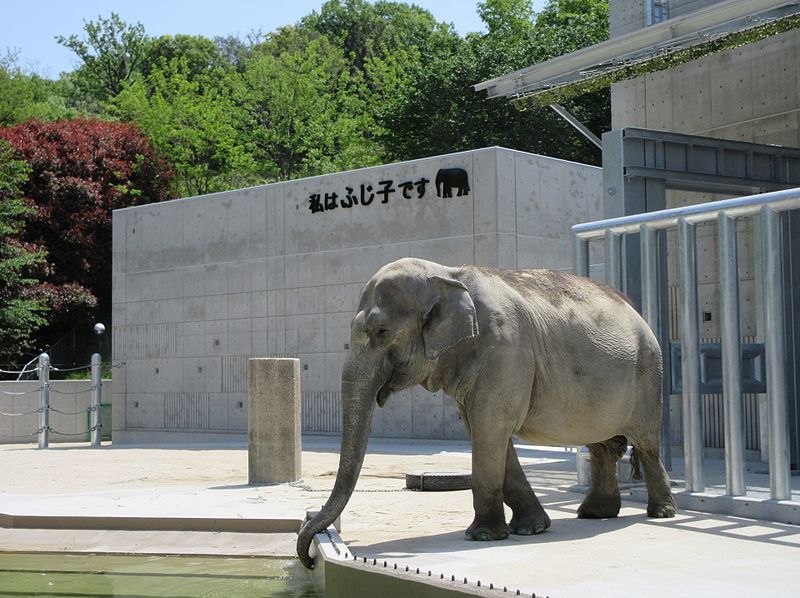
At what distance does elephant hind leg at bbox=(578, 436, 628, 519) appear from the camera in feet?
29.4

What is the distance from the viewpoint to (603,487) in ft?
29.4

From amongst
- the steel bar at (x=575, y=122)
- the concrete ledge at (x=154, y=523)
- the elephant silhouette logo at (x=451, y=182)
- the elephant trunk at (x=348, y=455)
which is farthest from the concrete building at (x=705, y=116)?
the elephant silhouette logo at (x=451, y=182)

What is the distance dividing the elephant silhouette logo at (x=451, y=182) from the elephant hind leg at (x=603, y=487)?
1344 centimetres

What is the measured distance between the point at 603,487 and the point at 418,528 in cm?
150

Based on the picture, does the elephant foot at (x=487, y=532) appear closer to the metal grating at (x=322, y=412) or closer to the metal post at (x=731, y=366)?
the metal post at (x=731, y=366)

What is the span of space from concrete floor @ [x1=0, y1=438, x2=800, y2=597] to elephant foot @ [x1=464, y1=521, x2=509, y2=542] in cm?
9

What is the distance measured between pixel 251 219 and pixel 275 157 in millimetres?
21220

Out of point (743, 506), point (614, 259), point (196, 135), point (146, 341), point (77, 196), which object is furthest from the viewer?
point (196, 135)

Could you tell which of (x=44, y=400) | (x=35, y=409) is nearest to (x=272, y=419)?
(x=44, y=400)

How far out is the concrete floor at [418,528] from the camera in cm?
Result: 633

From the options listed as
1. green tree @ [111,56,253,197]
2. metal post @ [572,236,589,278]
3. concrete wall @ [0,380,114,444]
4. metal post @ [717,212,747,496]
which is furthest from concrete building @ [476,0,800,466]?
green tree @ [111,56,253,197]

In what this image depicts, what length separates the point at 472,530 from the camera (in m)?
7.76

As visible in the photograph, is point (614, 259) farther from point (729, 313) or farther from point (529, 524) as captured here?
point (529, 524)

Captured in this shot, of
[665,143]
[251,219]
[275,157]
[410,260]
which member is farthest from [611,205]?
[275,157]
